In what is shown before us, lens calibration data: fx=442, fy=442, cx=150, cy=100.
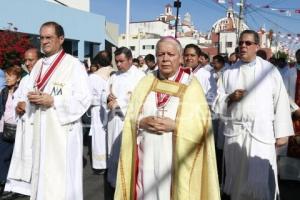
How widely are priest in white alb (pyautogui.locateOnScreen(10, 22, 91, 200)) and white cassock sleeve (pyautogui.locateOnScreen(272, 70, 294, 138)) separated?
2.07 m

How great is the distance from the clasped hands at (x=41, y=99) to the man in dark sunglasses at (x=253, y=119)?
75.1 inches

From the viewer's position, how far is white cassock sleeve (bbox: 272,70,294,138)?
15.9 feet

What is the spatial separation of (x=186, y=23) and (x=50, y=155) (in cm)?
11362

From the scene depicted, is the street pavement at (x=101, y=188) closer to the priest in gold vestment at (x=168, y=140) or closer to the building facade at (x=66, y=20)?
the priest in gold vestment at (x=168, y=140)

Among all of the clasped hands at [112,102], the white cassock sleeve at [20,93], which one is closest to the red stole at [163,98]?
the white cassock sleeve at [20,93]

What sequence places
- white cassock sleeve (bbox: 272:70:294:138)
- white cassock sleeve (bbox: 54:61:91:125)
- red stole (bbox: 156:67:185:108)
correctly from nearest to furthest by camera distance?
1. red stole (bbox: 156:67:185:108)
2. white cassock sleeve (bbox: 54:61:91:125)
3. white cassock sleeve (bbox: 272:70:294:138)

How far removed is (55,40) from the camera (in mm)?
4668

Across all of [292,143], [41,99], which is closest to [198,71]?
[292,143]

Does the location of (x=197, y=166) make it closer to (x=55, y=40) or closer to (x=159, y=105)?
(x=159, y=105)

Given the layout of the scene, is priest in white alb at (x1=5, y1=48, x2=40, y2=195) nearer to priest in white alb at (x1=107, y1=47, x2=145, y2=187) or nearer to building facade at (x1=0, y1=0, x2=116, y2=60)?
priest in white alb at (x1=107, y1=47, x2=145, y2=187)

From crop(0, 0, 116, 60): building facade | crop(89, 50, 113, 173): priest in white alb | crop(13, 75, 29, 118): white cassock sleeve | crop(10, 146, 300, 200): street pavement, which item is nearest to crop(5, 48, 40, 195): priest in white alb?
crop(13, 75, 29, 118): white cassock sleeve

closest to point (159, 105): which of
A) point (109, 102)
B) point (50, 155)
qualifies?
point (50, 155)

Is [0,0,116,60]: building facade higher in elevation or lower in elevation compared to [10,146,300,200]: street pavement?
higher

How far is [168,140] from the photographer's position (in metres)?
3.83
